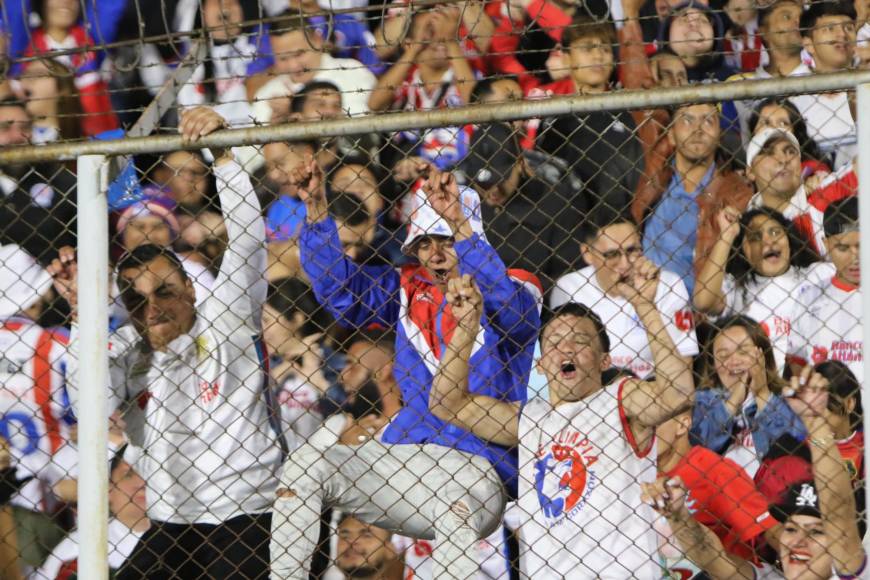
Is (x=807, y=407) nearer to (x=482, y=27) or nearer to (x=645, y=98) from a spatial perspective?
(x=645, y=98)

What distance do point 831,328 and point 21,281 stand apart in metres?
3.39

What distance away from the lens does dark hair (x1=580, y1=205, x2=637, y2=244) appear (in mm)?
4547

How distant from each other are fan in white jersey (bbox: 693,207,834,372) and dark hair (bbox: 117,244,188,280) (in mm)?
2039

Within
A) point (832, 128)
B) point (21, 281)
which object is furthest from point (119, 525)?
point (832, 128)

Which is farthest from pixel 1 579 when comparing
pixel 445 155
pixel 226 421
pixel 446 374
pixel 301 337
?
pixel 445 155

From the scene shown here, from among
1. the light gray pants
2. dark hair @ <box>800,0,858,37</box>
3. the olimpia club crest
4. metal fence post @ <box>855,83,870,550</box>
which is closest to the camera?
metal fence post @ <box>855,83,870,550</box>

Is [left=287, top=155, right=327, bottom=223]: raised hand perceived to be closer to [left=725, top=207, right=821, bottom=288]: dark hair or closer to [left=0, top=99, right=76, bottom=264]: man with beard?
[left=0, top=99, right=76, bottom=264]: man with beard

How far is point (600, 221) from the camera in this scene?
182 inches

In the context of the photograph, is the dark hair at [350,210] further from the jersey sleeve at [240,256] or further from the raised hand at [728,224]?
the raised hand at [728,224]

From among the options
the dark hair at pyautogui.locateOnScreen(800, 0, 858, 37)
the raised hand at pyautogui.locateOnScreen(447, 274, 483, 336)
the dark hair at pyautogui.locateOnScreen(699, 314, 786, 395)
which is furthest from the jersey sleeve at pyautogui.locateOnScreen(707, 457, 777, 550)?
the dark hair at pyautogui.locateOnScreen(800, 0, 858, 37)

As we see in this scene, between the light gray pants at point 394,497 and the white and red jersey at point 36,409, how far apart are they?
137cm

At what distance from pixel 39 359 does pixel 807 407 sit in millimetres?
3072

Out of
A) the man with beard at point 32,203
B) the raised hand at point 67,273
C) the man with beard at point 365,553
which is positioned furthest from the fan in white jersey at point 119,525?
the man with beard at point 32,203

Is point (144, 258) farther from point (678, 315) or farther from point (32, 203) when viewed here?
point (678, 315)
